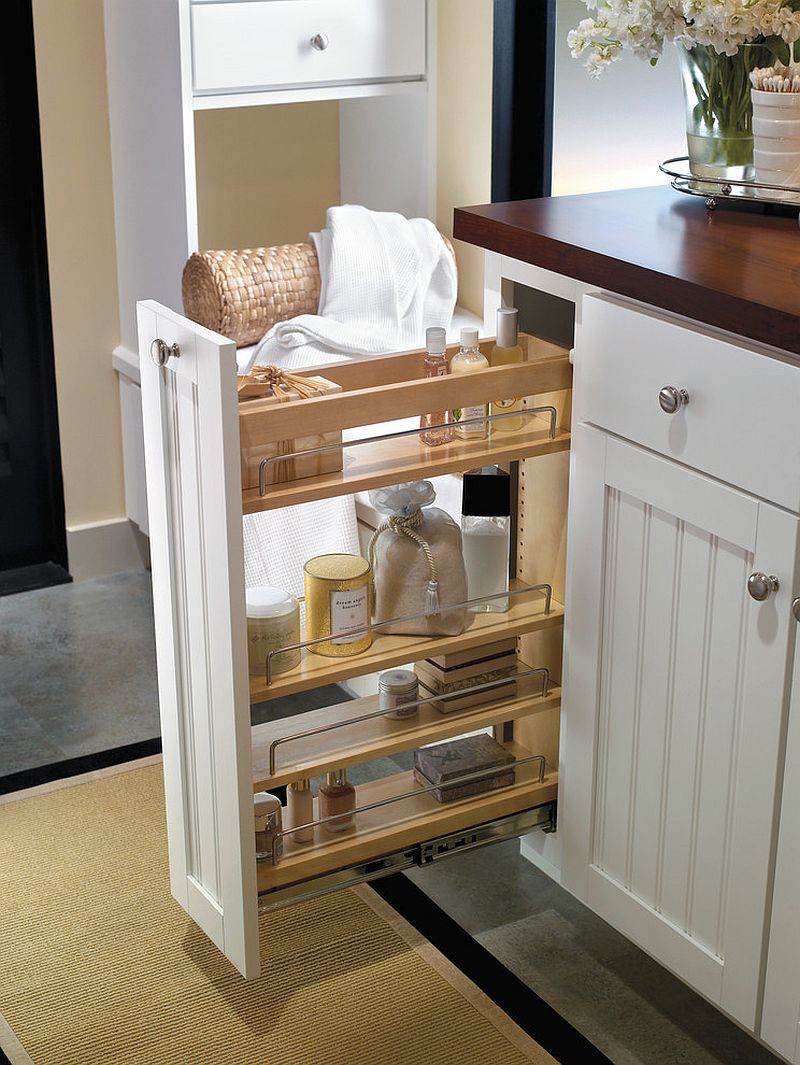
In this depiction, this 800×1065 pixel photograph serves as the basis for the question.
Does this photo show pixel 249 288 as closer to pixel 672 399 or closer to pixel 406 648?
pixel 406 648

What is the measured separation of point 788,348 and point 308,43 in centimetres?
161

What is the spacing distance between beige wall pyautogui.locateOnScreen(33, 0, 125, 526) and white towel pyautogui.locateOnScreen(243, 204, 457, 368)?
1.86ft

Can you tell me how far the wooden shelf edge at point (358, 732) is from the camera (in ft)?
5.66

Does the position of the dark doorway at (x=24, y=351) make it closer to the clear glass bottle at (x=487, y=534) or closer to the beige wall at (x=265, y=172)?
the beige wall at (x=265, y=172)

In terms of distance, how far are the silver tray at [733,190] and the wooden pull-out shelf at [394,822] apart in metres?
0.79

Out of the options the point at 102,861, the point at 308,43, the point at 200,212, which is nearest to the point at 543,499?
the point at 102,861

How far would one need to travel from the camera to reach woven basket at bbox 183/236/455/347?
258cm

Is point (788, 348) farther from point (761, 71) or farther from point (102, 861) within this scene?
point (102, 861)

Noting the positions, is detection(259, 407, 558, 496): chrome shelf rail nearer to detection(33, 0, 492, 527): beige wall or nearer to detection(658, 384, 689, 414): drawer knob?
detection(658, 384, 689, 414): drawer knob

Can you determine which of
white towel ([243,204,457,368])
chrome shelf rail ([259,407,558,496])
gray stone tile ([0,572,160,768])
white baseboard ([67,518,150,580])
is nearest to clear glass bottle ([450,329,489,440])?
chrome shelf rail ([259,407,558,496])

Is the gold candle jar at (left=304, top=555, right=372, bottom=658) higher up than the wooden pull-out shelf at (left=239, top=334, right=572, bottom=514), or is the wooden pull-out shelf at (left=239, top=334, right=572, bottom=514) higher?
the wooden pull-out shelf at (left=239, top=334, right=572, bottom=514)

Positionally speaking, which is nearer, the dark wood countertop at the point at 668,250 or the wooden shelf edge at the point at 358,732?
the dark wood countertop at the point at 668,250

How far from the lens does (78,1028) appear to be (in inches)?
71.6

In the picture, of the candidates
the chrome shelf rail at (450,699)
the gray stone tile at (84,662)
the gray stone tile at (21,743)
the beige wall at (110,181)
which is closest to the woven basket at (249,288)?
the beige wall at (110,181)
